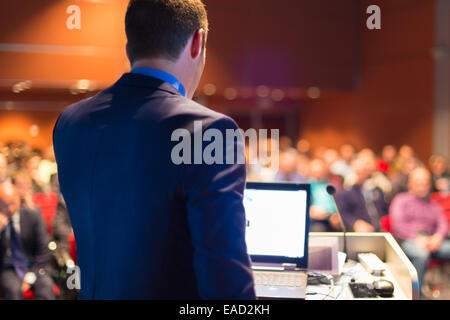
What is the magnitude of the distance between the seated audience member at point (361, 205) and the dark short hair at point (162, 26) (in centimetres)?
392

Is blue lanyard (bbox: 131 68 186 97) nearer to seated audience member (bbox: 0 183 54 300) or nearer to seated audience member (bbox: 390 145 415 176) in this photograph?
seated audience member (bbox: 0 183 54 300)

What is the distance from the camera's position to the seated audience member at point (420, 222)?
4.61m

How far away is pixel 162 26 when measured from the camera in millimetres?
911

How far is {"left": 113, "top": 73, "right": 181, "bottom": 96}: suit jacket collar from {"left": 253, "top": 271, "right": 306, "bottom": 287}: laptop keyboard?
1.06 meters

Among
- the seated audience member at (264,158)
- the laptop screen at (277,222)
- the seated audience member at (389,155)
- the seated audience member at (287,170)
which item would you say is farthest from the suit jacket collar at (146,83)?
the seated audience member at (389,155)

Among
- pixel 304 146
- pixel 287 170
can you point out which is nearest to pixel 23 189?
pixel 287 170

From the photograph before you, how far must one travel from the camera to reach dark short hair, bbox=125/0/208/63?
912 mm

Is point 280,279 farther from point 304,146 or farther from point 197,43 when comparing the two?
point 304,146

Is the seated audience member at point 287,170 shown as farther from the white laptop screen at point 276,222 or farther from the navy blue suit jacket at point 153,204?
the navy blue suit jacket at point 153,204

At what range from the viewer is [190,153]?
0.79m

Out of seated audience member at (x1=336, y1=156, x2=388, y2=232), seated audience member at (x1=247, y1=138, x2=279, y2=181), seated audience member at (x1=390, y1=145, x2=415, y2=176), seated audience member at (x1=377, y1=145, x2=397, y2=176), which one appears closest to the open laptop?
seated audience member at (x1=336, y1=156, x2=388, y2=232)

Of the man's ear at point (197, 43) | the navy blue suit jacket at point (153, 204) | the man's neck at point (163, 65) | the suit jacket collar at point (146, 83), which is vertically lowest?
the navy blue suit jacket at point (153, 204)

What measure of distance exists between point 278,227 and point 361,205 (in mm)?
3181
